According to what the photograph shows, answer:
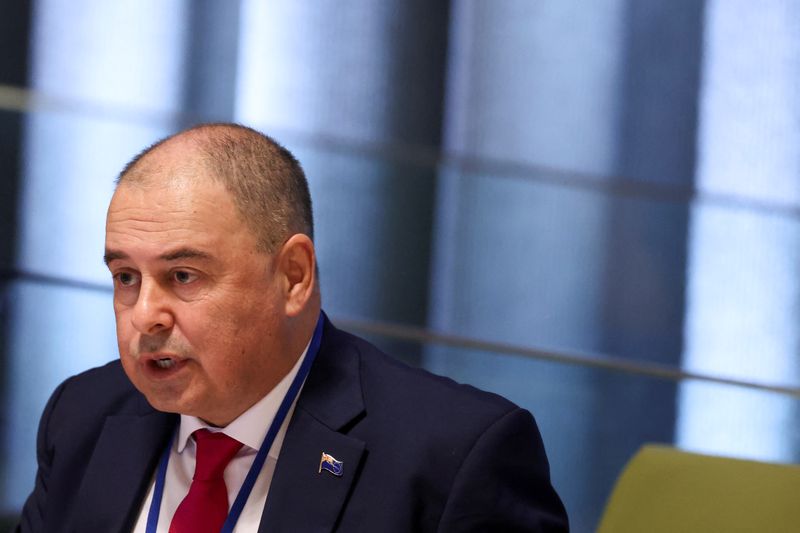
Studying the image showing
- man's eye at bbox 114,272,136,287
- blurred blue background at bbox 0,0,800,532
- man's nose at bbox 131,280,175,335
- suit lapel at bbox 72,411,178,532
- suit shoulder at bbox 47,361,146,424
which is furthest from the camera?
blurred blue background at bbox 0,0,800,532

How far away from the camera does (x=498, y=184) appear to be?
429 centimetres

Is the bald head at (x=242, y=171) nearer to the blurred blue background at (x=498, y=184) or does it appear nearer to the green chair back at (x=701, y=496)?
the green chair back at (x=701, y=496)

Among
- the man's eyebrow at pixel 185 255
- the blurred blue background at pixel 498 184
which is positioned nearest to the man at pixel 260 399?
the man's eyebrow at pixel 185 255

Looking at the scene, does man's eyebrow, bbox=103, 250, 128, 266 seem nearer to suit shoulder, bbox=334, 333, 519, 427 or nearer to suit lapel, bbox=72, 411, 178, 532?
suit lapel, bbox=72, 411, 178, 532

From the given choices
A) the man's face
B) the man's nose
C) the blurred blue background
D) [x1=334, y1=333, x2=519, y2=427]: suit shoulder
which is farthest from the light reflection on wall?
the man's nose

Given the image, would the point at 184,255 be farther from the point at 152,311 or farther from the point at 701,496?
the point at 701,496

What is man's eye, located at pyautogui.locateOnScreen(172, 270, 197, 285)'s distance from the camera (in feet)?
6.41

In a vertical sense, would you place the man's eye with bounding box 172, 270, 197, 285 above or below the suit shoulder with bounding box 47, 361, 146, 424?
above

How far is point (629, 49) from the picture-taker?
4281 mm

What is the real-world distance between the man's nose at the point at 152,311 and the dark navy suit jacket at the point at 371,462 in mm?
309

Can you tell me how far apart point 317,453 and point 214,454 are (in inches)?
7.4

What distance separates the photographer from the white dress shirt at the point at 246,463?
2.06 metres

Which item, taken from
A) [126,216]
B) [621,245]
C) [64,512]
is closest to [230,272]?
[126,216]

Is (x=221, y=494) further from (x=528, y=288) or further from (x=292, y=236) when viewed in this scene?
(x=528, y=288)
